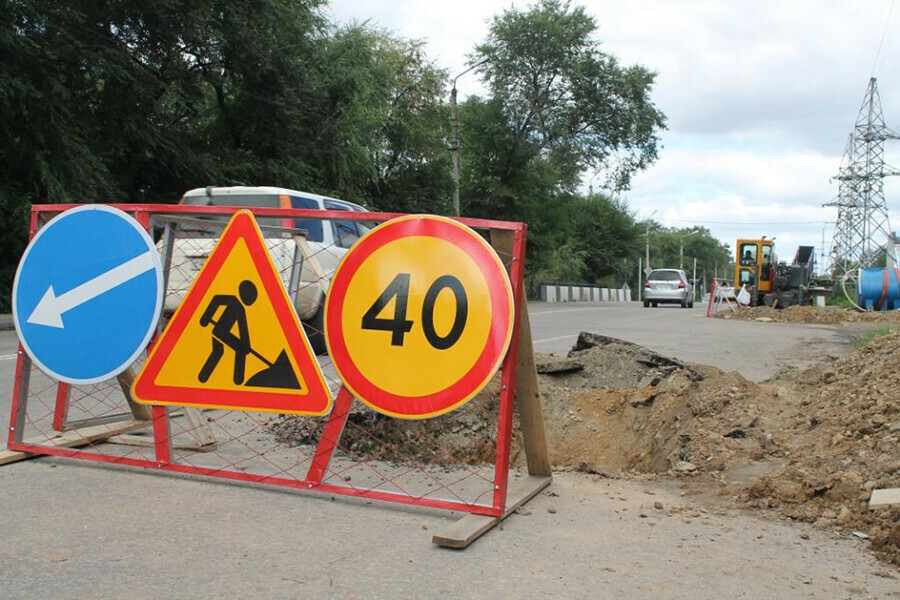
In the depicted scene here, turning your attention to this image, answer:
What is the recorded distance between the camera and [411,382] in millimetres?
4066

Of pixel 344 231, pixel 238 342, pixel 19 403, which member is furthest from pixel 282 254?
pixel 344 231

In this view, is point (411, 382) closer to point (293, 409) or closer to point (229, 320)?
point (293, 409)

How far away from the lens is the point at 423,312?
4090mm

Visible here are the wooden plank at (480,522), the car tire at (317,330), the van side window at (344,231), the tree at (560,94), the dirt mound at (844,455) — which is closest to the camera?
the wooden plank at (480,522)

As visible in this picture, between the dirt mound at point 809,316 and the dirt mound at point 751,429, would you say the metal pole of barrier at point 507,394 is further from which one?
the dirt mound at point 809,316

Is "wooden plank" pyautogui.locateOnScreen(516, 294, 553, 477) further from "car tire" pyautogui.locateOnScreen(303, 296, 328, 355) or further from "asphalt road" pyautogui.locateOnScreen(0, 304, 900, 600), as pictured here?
"car tire" pyautogui.locateOnScreen(303, 296, 328, 355)

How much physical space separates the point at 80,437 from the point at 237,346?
160 cm

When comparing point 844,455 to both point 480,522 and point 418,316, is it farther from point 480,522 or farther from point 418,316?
point 418,316

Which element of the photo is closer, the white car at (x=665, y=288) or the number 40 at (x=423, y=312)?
the number 40 at (x=423, y=312)

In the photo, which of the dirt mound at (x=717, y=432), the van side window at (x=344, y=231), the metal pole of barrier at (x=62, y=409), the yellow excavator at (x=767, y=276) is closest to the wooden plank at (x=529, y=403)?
the dirt mound at (x=717, y=432)

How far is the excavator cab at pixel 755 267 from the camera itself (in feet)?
104

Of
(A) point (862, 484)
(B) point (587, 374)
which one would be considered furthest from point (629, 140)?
(A) point (862, 484)

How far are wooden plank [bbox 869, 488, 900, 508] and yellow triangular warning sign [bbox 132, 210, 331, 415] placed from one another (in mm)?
2634

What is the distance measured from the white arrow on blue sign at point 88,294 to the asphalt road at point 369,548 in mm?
670
